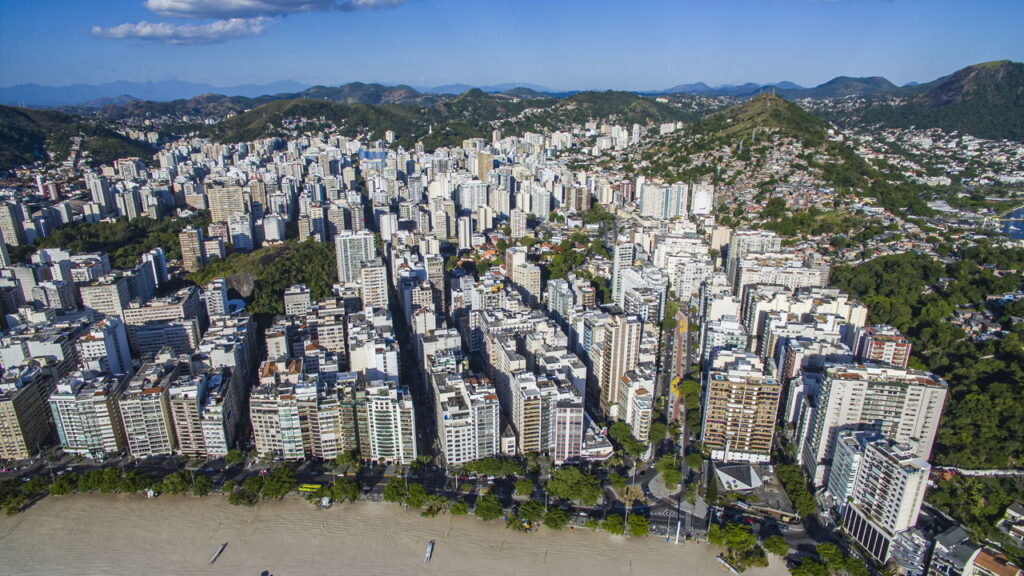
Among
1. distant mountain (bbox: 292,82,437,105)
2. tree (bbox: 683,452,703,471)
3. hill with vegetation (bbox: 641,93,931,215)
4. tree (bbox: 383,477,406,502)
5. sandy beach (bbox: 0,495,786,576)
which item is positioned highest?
distant mountain (bbox: 292,82,437,105)

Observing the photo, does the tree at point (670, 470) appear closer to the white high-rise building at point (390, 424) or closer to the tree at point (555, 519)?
the tree at point (555, 519)

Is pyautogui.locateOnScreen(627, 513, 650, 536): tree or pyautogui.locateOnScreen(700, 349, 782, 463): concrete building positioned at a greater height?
pyautogui.locateOnScreen(700, 349, 782, 463): concrete building

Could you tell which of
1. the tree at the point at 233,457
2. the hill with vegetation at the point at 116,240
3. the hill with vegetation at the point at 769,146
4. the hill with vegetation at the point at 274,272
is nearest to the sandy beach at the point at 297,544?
the tree at the point at 233,457

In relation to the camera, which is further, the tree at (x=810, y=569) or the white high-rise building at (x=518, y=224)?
the white high-rise building at (x=518, y=224)

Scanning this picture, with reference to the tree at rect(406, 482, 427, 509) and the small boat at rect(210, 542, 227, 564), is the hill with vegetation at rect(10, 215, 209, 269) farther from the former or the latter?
the tree at rect(406, 482, 427, 509)

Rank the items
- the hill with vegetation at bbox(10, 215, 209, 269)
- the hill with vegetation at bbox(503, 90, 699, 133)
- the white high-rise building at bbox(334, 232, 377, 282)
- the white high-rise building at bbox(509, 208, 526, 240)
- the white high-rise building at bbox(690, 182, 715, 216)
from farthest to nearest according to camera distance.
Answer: the hill with vegetation at bbox(503, 90, 699, 133)
the white high-rise building at bbox(690, 182, 715, 216)
the white high-rise building at bbox(509, 208, 526, 240)
the hill with vegetation at bbox(10, 215, 209, 269)
the white high-rise building at bbox(334, 232, 377, 282)

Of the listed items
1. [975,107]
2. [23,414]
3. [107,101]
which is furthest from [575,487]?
[107,101]

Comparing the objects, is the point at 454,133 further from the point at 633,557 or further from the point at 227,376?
the point at 633,557

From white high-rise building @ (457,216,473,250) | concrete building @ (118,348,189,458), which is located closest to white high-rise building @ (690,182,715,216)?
white high-rise building @ (457,216,473,250)
